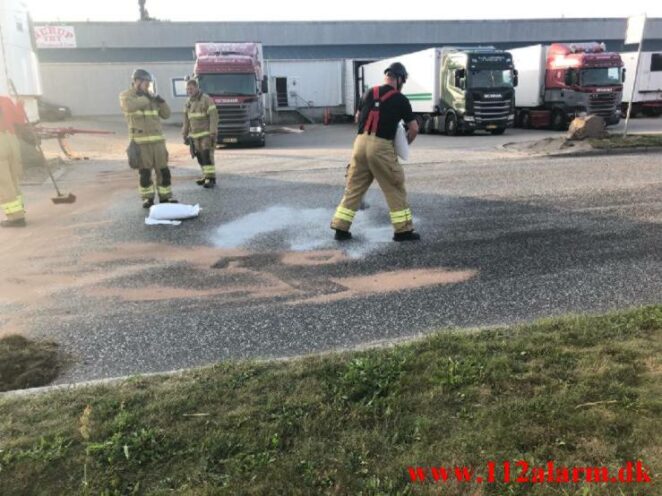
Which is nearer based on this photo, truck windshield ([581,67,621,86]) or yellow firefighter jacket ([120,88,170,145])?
yellow firefighter jacket ([120,88,170,145])

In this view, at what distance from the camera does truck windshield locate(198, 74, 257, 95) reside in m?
20.3

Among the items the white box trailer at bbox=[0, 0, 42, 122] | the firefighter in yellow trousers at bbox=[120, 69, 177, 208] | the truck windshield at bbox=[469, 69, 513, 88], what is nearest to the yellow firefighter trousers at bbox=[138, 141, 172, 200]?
the firefighter in yellow trousers at bbox=[120, 69, 177, 208]

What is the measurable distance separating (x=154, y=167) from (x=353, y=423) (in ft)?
23.6

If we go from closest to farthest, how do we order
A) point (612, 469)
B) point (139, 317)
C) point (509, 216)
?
point (612, 469)
point (139, 317)
point (509, 216)

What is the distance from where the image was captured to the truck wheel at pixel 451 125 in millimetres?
22934

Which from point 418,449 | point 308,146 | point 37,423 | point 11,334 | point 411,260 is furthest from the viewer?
point 308,146

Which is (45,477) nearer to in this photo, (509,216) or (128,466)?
(128,466)

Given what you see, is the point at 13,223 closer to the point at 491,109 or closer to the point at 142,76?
the point at 142,76

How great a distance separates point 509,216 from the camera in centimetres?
804

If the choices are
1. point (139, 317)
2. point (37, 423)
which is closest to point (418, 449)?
point (37, 423)

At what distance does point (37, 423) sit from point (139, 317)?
1.95 m

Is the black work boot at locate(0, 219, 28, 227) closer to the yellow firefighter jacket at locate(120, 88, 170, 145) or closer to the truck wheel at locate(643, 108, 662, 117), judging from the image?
the yellow firefighter jacket at locate(120, 88, 170, 145)

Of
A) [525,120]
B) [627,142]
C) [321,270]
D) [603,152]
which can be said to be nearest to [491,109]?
[525,120]

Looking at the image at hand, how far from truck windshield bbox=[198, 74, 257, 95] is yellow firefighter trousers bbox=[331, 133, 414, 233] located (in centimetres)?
1478
